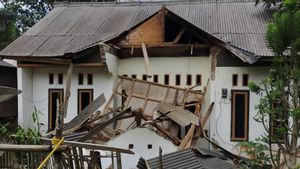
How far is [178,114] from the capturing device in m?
10.4

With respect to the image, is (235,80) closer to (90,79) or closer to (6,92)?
(90,79)

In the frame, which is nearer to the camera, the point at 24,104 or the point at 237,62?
the point at 237,62

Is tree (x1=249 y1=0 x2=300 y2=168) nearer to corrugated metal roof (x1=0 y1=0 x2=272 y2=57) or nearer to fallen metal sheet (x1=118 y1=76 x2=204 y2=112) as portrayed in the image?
corrugated metal roof (x1=0 y1=0 x2=272 y2=57)

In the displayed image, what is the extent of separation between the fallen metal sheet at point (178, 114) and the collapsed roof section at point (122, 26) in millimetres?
2336

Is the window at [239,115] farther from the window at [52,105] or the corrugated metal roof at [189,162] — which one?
the window at [52,105]

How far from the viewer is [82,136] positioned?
27.3ft

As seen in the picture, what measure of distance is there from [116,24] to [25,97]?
4.30m

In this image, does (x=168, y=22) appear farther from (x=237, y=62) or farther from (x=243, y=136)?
(x=243, y=136)

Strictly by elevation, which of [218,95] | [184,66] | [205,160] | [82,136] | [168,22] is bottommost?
[205,160]

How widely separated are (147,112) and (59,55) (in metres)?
3.30

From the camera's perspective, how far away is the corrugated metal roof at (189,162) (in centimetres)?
812

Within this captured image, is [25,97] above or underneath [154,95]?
underneath

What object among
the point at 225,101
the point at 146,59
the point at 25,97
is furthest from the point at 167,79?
the point at 25,97

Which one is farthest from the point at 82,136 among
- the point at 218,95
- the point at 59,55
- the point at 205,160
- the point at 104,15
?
the point at 104,15
